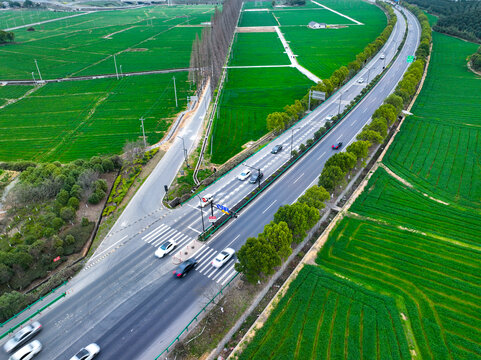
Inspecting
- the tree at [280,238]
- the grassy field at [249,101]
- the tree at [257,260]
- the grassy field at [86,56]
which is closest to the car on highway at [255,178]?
the grassy field at [249,101]

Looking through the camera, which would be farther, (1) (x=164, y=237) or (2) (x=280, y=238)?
(1) (x=164, y=237)

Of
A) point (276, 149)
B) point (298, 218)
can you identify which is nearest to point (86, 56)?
point (276, 149)

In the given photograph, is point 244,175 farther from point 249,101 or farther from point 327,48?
point 327,48

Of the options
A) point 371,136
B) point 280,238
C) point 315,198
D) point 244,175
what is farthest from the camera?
point 371,136

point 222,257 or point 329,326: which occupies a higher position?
point 222,257

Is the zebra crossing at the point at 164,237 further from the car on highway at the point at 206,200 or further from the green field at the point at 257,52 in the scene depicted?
the green field at the point at 257,52

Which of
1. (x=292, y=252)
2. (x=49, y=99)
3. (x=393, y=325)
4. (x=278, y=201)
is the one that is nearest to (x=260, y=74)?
(x=49, y=99)
